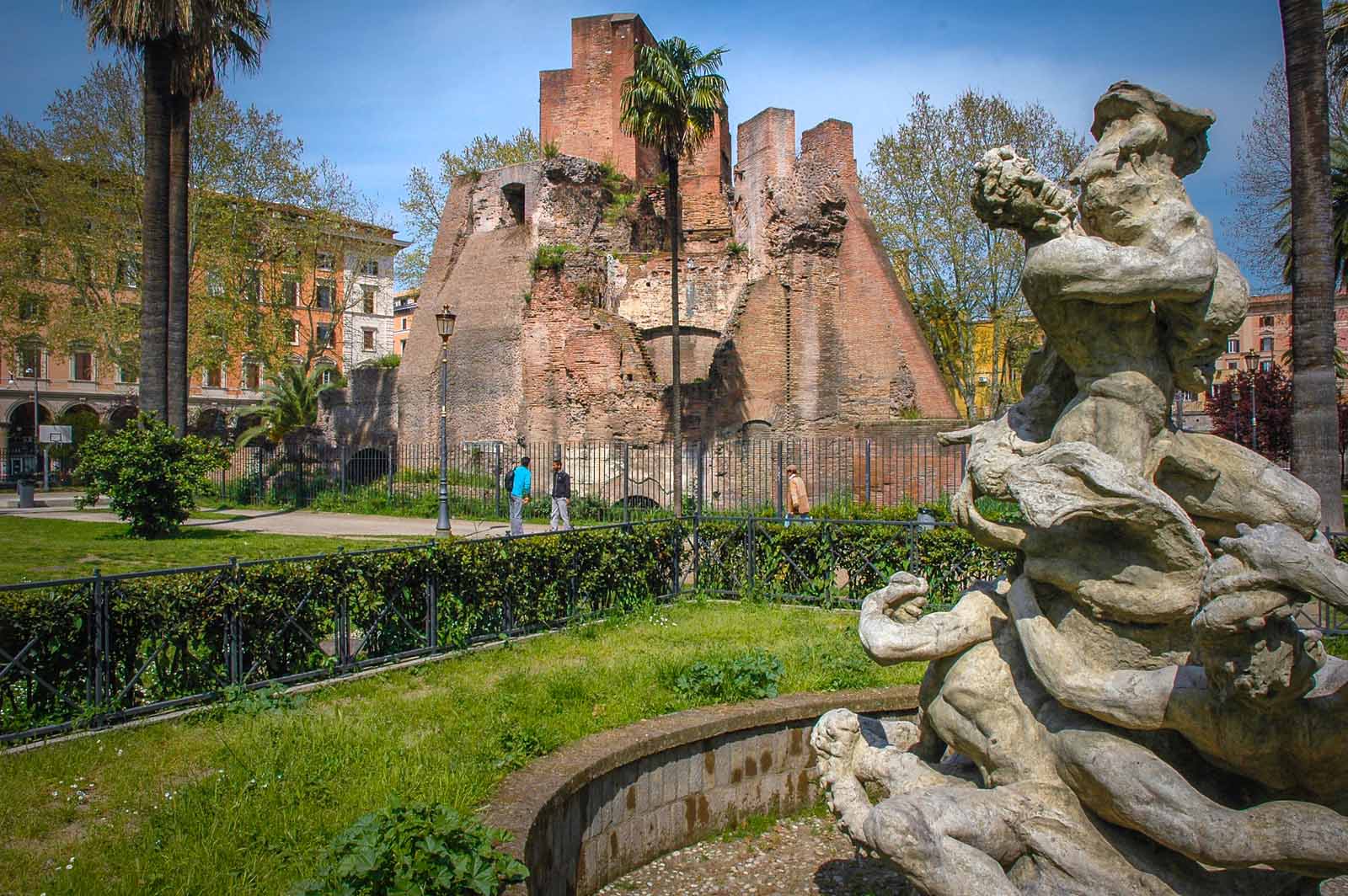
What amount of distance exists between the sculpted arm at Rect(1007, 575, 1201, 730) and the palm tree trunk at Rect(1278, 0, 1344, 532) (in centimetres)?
960

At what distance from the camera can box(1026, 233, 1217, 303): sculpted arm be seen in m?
3.13

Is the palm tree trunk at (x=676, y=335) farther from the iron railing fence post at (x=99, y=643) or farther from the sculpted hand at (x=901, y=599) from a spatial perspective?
the sculpted hand at (x=901, y=599)

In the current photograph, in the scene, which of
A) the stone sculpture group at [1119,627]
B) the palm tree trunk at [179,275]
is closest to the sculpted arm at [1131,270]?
the stone sculpture group at [1119,627]

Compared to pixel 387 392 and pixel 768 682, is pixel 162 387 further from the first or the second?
pixel 768 682

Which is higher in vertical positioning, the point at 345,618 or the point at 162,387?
the point at 162,387

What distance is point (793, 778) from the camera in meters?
5.25

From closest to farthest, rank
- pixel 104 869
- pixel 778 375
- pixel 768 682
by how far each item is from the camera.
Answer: pixel 104 869 → pixel 768 682 → pixel 778 375

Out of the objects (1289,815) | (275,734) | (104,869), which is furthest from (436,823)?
(1289,815)


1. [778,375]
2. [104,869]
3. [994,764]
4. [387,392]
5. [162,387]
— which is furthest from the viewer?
[387,392]

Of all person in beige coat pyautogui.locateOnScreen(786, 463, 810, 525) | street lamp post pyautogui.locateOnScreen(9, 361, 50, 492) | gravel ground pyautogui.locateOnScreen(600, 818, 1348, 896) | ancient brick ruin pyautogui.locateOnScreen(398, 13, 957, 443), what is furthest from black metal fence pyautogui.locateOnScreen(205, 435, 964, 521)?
gravel ground pyautogui.locateOnScreen(600, 818, 1348, 896)

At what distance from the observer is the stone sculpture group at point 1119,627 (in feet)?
8.28

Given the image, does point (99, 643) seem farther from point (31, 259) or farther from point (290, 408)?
point (31, 259)

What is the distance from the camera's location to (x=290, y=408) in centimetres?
3203

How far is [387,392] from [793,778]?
28214 mm
